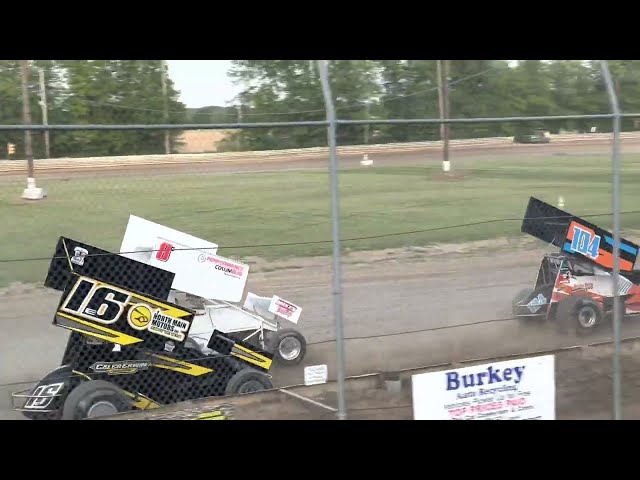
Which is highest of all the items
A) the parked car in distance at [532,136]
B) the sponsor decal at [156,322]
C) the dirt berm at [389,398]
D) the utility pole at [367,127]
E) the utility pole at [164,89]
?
the utility pole at [164,89]

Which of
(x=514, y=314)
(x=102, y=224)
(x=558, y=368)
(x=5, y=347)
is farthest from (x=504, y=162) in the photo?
(x=5, y=347)

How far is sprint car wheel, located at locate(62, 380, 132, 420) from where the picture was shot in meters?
5.66

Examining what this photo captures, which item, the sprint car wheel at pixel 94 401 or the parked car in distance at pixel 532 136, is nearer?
the sprint car wheel at pixel 94 401

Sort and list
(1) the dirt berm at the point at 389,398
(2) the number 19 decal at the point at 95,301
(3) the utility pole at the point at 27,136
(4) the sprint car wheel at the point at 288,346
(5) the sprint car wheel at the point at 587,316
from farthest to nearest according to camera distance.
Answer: (5) the sprint car wheel at the point at 587,316, (4) the sprint car wheel at the point at 288,346, (1) the dirt berm at the point at 389,398, (2) the number 19 decal at the point at 95,301, (3) the utility pole at the point at 27,136

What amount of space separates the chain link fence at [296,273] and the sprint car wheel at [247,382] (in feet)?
0.06

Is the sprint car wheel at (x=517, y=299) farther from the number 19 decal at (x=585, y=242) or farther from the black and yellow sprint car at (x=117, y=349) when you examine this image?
the black and yellow sprint car at (x=117, y=349)

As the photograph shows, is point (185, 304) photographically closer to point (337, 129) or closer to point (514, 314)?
point (337, 129)

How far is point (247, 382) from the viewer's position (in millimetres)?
6383

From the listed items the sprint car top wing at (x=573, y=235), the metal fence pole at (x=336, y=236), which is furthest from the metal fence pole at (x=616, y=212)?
the metal fence pole at (x=336, y=236)

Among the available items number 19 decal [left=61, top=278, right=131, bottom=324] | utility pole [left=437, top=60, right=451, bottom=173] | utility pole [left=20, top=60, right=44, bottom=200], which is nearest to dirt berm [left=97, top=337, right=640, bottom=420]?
number 19 decal [left=61, top=278, right=131, bottom=324]

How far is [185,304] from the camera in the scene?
7051 mm

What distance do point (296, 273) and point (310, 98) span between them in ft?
4.61

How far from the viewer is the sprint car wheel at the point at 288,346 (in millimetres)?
6660

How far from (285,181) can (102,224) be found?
4.49 ft
